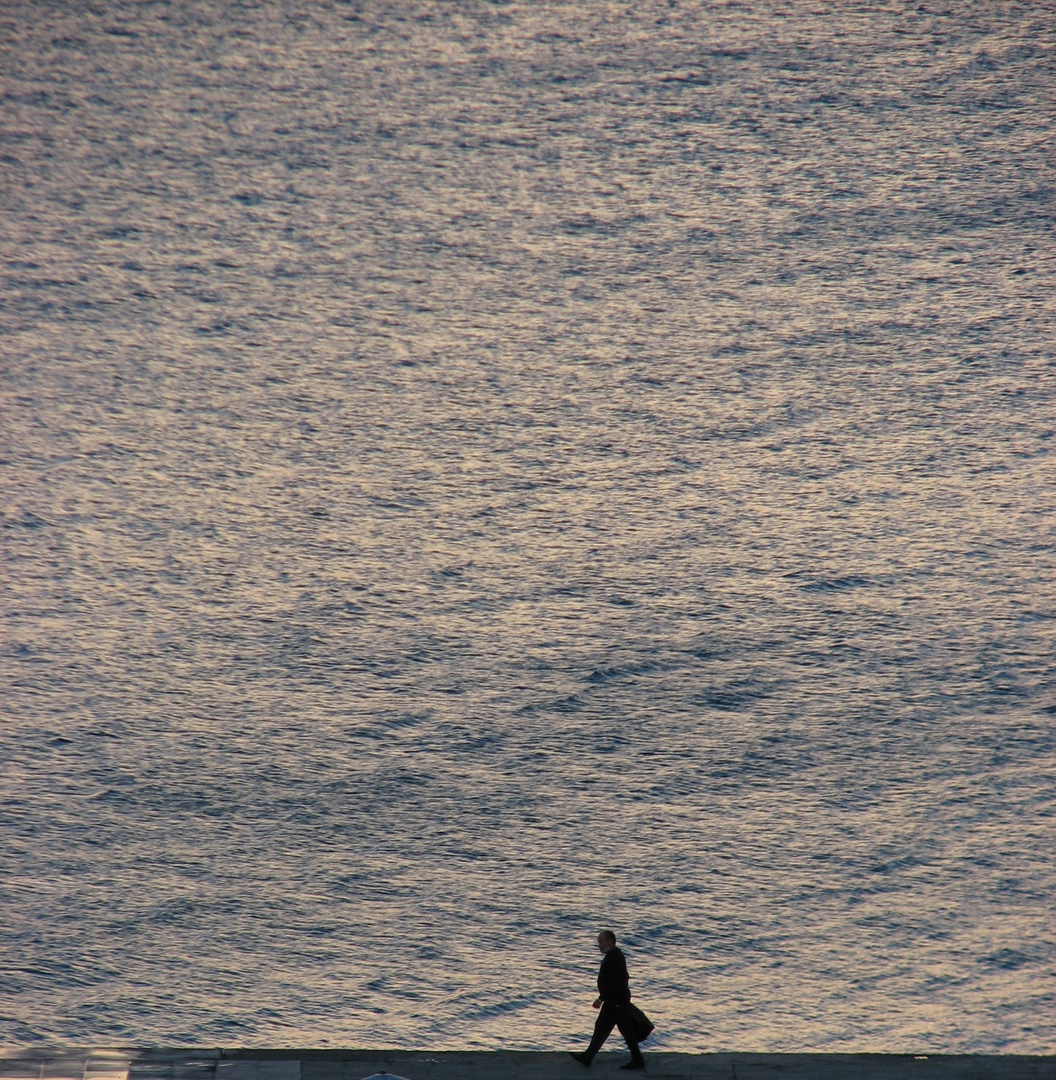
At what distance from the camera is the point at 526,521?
15656 mm

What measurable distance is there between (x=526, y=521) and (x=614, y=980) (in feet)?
25.5

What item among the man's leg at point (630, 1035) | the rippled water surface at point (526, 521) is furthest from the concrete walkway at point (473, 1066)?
the rippled water surface at point (526, 521)

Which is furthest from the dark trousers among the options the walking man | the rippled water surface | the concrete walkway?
the rippled water surface

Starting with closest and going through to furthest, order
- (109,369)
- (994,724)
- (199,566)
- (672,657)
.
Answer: (994,724) < (672,657) < (199,566) < (109,369)

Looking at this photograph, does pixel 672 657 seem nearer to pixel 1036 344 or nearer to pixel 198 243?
pixel 1036 344

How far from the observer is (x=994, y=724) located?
507 inches

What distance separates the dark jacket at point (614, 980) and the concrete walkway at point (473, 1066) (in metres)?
0.50

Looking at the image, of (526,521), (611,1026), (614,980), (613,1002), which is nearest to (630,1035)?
(611,1026)

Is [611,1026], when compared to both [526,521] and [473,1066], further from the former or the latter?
[526,521]

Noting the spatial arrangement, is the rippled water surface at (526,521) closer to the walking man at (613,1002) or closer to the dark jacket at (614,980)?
the walking man at (613,1002)

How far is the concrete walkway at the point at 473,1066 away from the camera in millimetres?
8484

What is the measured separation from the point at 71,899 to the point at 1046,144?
1733 cm

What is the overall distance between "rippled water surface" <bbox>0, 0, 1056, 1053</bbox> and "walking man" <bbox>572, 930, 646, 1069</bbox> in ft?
2.85

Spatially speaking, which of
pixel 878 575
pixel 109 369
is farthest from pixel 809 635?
pixel 109 369
